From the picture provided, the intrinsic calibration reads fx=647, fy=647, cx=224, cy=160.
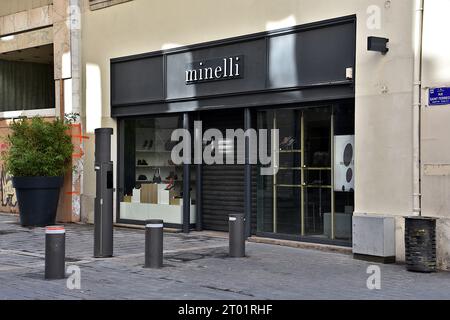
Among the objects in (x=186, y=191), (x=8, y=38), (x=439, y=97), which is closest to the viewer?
(x=439, y=97)

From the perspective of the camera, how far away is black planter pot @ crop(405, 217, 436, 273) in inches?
380

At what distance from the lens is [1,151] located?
61.9 ft

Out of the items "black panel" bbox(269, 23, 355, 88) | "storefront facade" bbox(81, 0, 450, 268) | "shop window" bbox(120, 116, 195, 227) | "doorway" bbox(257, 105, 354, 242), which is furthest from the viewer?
"shop window" bbox(120, 116, 195, 227)

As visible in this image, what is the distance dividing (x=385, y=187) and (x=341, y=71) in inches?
88.4

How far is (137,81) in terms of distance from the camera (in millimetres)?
15617

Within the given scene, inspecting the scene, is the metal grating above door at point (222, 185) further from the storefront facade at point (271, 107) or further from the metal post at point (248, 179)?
the metal post at point (248, 179)

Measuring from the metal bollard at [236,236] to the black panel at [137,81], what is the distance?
4.93 m

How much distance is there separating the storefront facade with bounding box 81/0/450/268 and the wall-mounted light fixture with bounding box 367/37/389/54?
14 cm

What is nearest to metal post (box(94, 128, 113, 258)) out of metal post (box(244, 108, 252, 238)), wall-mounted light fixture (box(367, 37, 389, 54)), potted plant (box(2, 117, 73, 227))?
metal post (box(244, 108, 252, 238))

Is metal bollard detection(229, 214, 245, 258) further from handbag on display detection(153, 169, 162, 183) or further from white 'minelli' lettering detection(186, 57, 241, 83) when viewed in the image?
handbag on display detection(153, 169, 162, 183)

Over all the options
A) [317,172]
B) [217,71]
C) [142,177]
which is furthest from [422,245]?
[142,177]

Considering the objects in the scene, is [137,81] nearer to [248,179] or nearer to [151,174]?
[151,174]

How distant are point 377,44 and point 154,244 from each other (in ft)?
15.9
